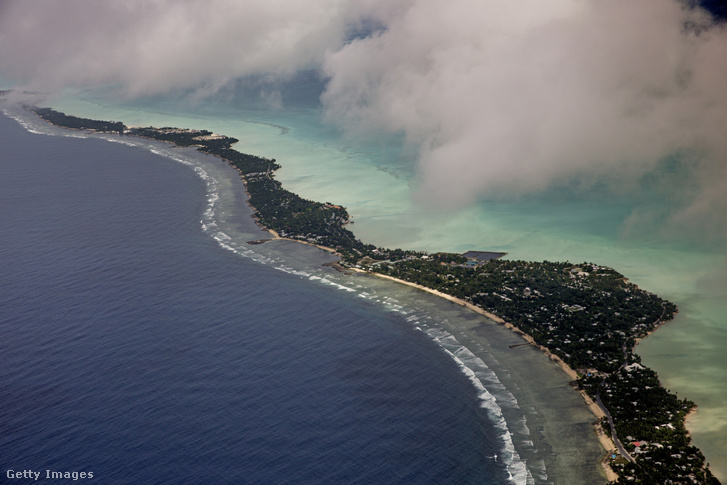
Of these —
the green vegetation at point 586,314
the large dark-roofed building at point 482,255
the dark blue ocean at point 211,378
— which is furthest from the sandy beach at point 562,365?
the large dark-roofed building at point 482,255

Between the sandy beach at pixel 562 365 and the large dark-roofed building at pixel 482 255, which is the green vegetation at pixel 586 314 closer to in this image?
the sandy beach at pixel 562 365

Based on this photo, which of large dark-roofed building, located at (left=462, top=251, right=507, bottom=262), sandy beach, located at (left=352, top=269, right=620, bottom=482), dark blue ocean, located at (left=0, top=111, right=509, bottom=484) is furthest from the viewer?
large dark-roofed building, located at (left=462, top=251, right=507, bottom=262)

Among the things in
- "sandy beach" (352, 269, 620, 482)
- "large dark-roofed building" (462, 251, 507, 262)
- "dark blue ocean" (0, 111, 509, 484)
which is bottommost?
"dark blue ocean" (0, 111, 509, 484)

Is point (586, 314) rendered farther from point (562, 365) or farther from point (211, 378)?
point (211, 378)

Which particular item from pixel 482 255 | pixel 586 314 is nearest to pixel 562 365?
pixel 586 314

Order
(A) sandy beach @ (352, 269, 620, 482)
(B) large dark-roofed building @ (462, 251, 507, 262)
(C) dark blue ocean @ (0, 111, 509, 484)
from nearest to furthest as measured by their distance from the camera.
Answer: (C) dark blue ocean @ (0, 111, 509, 484)
(A) sandy beach @ (352, 269, 620, 482)
(B) large dark-roofed building @ (462, 251, 507, 262)

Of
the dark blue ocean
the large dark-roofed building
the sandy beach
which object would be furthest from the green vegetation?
the dark blue ocean

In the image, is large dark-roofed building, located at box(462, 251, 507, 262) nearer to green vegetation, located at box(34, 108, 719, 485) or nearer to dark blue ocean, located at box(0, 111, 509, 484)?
green vegetation, located at box(34, 108, 719, 485)
